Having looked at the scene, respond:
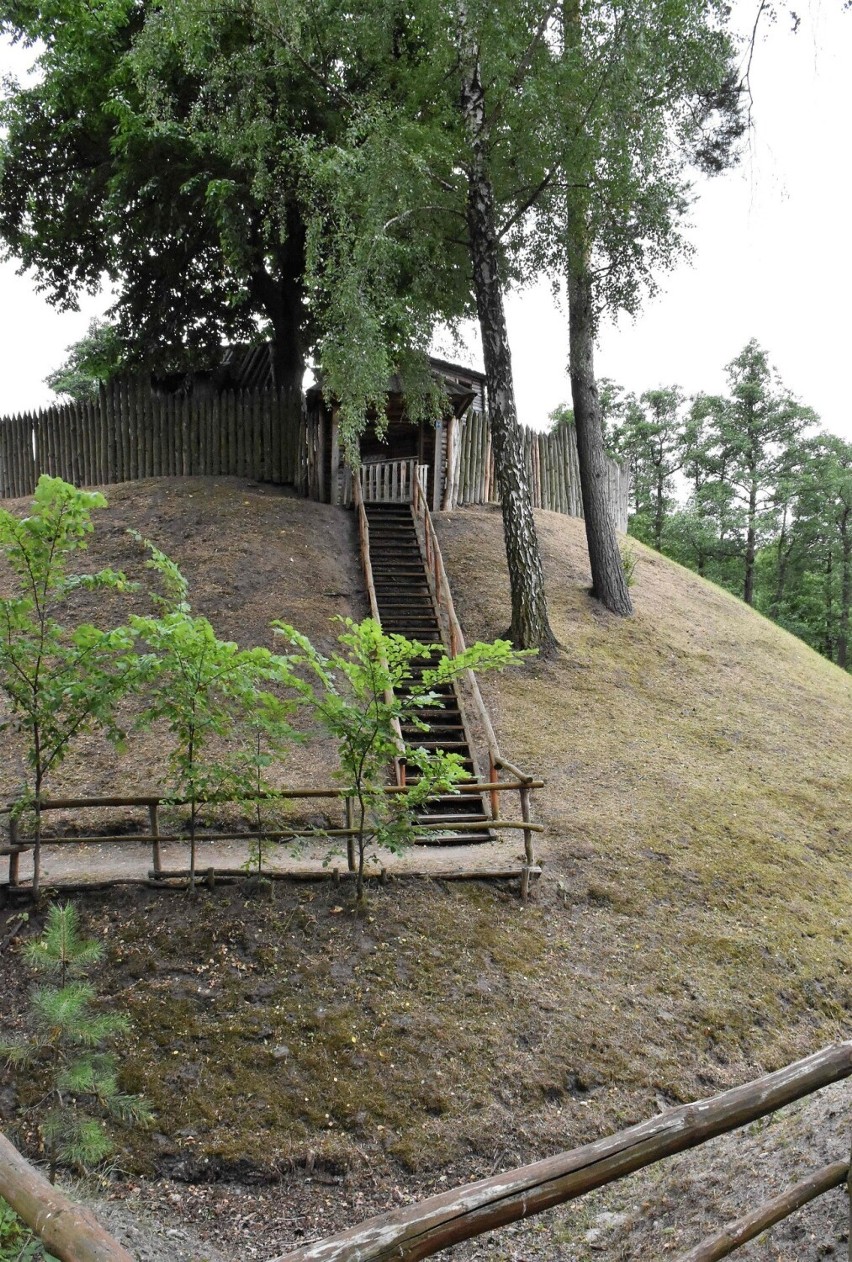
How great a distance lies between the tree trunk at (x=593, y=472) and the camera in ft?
48.5

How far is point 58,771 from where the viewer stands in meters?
9.58

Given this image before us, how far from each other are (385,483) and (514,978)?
11.6 meters

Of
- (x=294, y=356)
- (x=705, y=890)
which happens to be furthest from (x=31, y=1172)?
(x=294, y=356)

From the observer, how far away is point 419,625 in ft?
41.7

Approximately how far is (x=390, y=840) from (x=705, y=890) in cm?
349

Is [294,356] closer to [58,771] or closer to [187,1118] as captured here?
[58,771]

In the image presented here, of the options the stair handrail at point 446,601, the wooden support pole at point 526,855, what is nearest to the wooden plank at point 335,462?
the stair handrail at point 446,601

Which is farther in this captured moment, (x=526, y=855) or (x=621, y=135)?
(x=621, y=135)

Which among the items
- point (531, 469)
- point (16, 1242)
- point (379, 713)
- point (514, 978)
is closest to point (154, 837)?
point (379, 713)

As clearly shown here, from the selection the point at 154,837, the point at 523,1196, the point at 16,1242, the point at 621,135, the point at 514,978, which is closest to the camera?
the point at 523,1196

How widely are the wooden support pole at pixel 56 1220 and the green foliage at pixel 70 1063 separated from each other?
185 centimetres

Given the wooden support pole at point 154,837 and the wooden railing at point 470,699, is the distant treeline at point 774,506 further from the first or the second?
the wooden support pole at point 154,837

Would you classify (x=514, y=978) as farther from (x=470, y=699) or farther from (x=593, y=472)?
(x=593, y=472)

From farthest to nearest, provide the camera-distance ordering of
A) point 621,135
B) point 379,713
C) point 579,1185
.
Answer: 1. point 621,135
2. point 379,713
3. point 579,1185
